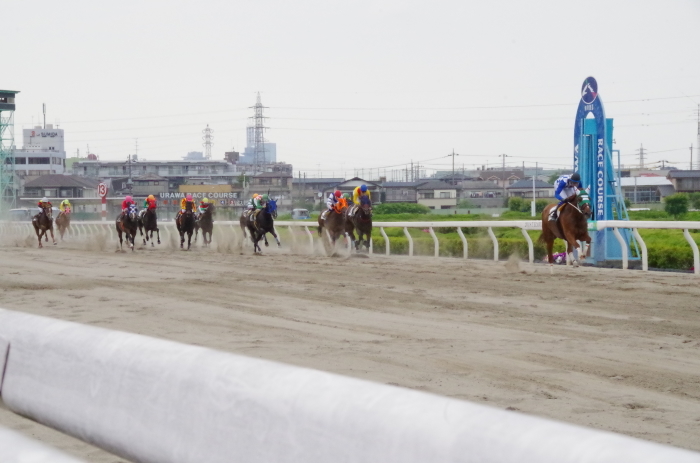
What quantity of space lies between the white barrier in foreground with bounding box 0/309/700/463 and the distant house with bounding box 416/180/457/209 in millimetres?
64150

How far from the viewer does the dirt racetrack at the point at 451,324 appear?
471cm

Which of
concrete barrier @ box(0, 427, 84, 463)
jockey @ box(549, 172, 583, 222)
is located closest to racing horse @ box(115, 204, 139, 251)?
jockey @ box(549, 172, 583, 222)

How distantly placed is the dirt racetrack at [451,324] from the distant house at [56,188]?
5622cm

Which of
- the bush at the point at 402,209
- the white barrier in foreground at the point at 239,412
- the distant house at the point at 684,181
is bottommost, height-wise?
the bush at the point at 402,209

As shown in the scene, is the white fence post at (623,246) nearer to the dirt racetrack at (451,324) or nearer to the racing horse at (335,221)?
the dirt racetrack at (451,324)

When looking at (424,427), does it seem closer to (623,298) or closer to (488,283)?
(623,298)

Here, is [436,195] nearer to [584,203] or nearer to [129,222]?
[129,222]

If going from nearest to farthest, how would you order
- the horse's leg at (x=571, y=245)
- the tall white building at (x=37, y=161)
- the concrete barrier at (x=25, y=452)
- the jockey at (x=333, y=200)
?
the concrete barrier at (x=25, y=452), the horse's leg at (x=571, y=245), the jockey at (x=333, y=200), the tall white building at (x=37, y=161)

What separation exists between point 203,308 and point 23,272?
704 cm

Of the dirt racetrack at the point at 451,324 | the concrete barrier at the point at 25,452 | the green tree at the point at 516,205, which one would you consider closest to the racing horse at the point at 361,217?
the dirt racetrack at the point at 451,324

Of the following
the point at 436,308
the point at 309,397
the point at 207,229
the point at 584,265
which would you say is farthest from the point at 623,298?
the point at 207,229

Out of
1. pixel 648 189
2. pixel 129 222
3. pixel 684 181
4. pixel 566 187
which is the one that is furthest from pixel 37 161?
pixel 566 187

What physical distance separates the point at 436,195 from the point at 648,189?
50.5ft

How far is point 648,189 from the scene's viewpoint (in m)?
61.7
